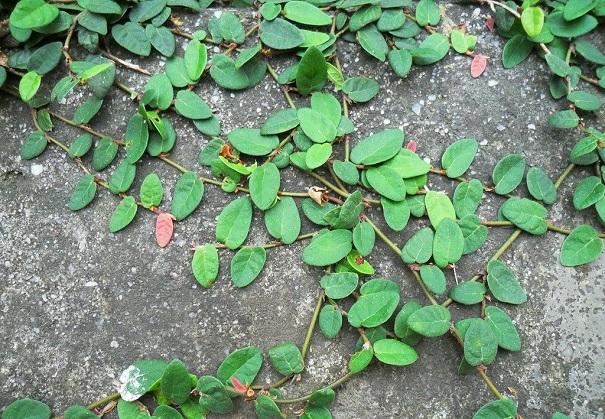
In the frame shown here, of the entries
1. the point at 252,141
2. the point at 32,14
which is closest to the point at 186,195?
the point at 252,141

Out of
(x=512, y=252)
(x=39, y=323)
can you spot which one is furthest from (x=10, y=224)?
(x=512, y=252)

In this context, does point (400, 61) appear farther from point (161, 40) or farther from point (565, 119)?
point (161, 40)

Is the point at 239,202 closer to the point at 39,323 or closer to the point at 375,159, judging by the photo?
the point at 375,159

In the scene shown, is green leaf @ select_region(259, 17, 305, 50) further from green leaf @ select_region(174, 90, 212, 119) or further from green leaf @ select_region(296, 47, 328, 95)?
green leaf @ select_region(174, 90, 212, 119)

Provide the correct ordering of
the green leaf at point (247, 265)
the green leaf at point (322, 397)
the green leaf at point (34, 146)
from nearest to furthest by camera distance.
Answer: the green leaf at point (322, 397) < the green leaf at point (247, 265) < the green leaf at point (34, 146)

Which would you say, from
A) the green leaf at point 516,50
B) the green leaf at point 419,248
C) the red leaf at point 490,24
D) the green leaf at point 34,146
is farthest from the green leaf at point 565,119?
the green leaf at point 34,146

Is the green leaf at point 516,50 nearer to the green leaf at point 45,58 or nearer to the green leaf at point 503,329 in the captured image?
the green leaf at point 503,329
